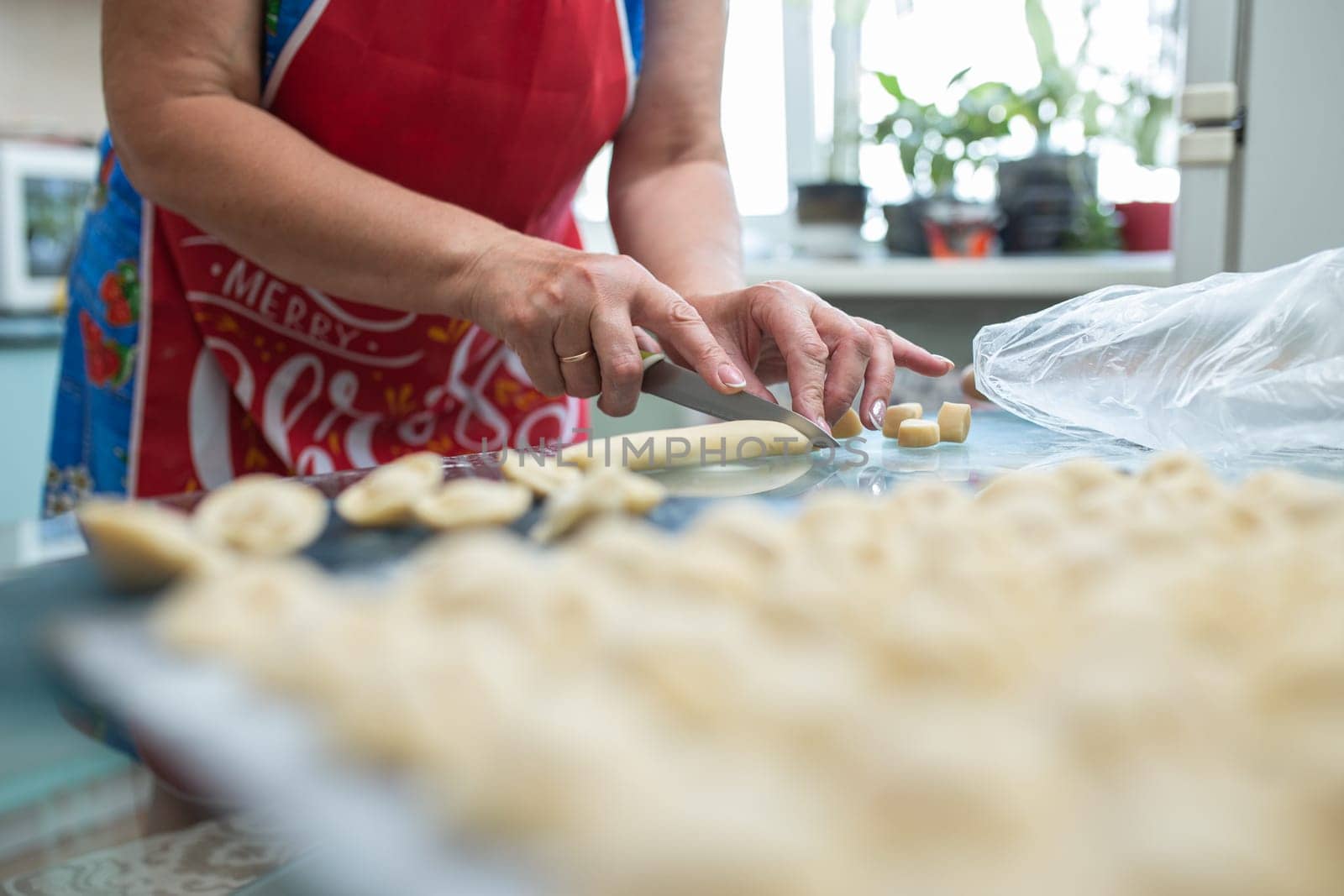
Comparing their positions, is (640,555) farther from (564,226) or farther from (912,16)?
(912,16)

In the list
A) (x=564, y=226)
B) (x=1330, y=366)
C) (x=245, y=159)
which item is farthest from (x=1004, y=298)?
(x=245, y=159)

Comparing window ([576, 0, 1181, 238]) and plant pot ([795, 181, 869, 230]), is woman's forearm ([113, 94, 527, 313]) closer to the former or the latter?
window ([576, 0, 1181, 238])

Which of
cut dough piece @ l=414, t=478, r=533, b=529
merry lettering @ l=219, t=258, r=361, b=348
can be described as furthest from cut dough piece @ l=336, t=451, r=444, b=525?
merry lettering @ l=219, t=258, r=361, b=348

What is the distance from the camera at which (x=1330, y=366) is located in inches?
32.9

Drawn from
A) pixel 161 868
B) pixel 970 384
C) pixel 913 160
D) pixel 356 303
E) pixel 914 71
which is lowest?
pixel 161 868

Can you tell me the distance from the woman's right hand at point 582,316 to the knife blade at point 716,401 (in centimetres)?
2

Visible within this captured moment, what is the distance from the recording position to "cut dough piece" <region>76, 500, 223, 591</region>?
0.46 metres

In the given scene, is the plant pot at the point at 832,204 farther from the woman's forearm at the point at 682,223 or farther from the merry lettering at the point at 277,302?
the merry lettering at the point at 277,302

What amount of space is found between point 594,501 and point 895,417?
17.3 inches

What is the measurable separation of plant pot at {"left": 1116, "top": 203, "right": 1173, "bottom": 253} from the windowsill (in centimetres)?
12

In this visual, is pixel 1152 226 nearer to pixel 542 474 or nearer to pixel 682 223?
pixel 682 223

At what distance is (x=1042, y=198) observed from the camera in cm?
221

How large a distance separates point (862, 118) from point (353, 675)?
241 cm

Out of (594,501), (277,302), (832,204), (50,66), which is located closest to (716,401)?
(594,501)
